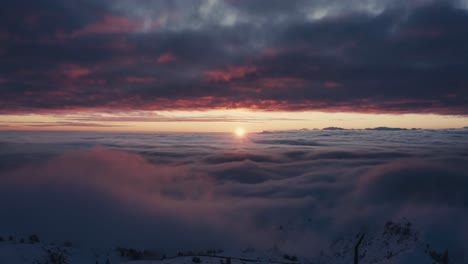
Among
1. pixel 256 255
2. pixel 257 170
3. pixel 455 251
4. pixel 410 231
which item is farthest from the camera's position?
pixel 257 170

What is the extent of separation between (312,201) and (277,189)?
15767 millimetres

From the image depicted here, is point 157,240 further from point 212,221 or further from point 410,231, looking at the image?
point 410,231

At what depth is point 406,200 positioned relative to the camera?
144ft

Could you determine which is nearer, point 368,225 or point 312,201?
point 368,225

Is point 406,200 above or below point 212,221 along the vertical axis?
above

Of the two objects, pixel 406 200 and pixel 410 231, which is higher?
pixel 410 231

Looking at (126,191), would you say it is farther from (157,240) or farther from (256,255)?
(256,255)

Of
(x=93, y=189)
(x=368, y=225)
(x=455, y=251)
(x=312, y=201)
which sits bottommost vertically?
(x=93, y=189)

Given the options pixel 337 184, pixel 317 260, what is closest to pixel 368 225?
pixel 317 260

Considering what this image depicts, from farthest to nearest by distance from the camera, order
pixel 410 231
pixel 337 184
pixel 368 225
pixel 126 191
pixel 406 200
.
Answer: pixel 126 191 → pixel 337 184 → pixel 406 200 → pixel 368 225 → pixel 410 231

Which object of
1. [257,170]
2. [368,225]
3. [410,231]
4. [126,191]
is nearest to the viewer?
[410,231]

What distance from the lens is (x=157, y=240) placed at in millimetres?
35188

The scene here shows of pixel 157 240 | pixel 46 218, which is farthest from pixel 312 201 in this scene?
pixel 46 218

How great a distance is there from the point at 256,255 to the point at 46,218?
1691 inches
